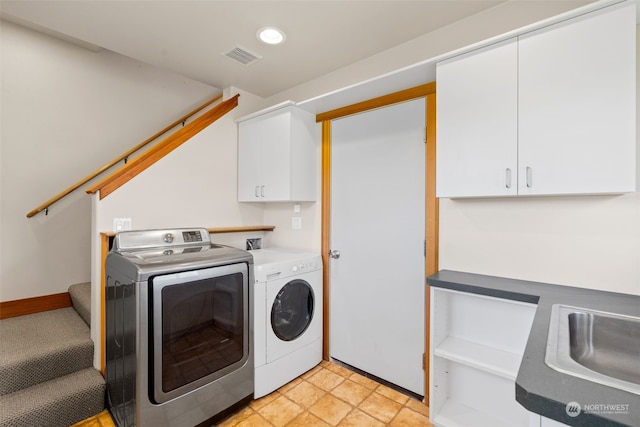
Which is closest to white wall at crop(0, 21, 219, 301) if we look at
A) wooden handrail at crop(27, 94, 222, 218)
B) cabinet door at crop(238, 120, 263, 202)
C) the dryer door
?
wooden handrail at crop(27, 94, 222, 218)

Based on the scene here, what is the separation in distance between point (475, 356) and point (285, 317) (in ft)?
4.32

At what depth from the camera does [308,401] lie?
6.69 feet

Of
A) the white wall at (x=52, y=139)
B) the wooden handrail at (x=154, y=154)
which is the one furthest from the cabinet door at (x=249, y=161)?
the white wall at (x=52, y=139)

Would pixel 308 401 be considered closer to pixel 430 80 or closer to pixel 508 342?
pixel 508 342

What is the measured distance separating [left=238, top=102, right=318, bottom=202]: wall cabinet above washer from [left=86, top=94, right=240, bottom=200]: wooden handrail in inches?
10.7

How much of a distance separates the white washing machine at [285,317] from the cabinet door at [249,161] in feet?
1.96

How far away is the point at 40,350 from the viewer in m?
A: 1.94

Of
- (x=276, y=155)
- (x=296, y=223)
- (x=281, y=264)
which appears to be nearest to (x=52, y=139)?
(x=276, y=155)

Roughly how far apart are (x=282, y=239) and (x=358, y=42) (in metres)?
1.86

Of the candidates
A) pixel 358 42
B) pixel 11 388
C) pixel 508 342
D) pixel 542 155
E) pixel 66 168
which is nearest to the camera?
pixel 542 155

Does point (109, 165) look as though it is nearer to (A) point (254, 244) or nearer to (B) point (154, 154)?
(B) point (154, 154)

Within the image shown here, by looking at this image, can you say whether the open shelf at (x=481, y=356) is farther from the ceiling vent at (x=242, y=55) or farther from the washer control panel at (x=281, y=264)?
the ceiling vent at (x=242, y=55)

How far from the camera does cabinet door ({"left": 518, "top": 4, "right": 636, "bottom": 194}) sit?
119 centimetres

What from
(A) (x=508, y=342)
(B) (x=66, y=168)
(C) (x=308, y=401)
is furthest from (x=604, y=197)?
(B) (x=66, y=168)
